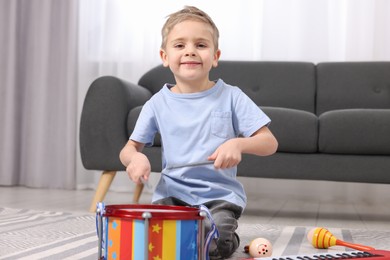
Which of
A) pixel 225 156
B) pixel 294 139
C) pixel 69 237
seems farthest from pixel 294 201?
pixel 225 156

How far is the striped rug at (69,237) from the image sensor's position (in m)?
1.32

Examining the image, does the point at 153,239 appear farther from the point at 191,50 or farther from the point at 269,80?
the point at 269,80

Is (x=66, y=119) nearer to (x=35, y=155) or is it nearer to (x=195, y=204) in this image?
(x=35, y=155)

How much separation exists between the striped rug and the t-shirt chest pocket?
0.28 meters

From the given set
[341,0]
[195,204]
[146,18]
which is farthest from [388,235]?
[146,18]

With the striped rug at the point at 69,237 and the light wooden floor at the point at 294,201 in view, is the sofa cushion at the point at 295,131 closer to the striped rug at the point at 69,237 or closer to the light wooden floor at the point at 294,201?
the light wooden floor at the point at 294,201

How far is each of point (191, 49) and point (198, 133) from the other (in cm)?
19

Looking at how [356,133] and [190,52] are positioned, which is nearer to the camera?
[190,52]

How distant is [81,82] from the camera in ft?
11.5

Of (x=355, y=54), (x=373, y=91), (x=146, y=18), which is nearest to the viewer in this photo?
(x=373, y=91)

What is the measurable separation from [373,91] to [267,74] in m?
0.50

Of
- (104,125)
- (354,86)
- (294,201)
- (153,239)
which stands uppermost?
(354,86)

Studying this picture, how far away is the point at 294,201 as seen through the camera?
3133 mm

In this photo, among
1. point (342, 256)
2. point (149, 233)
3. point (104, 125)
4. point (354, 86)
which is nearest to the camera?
point (149, 233)
